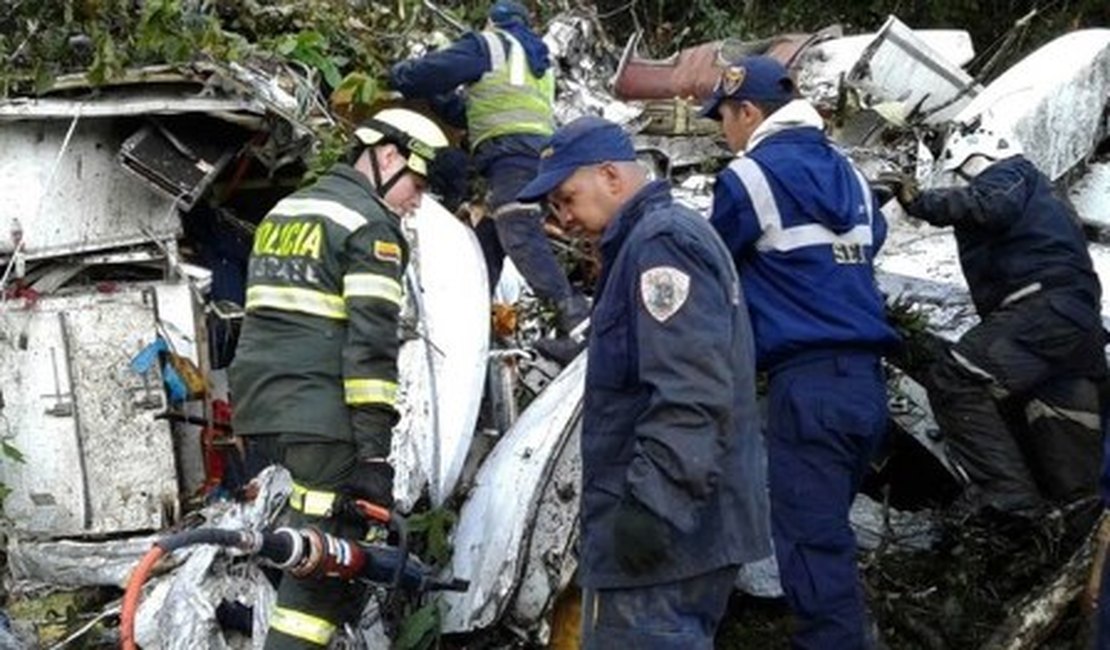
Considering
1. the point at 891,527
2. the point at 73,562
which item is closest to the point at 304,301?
the point at 73,562

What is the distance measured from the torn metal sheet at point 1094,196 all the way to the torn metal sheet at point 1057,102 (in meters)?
0.10

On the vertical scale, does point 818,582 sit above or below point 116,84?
below

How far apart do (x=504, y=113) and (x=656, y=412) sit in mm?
3553

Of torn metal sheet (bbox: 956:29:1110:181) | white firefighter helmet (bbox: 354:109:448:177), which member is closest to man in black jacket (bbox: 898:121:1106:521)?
torn metal sheet (bbox: 956:29:1110:181)

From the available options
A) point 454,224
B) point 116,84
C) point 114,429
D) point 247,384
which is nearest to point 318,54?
point 116,84

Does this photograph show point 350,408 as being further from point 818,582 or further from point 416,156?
point 818,582

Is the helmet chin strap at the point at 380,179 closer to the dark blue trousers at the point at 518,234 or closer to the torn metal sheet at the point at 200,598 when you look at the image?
the torn metal sheet at the point at 200,598

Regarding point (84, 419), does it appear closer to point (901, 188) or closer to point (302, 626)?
point (302, 626)

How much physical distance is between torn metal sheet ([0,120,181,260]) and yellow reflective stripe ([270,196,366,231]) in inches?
64.4

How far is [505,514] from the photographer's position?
4535 millimetres

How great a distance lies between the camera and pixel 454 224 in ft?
17.3

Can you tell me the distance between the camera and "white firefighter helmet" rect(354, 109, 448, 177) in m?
4.17

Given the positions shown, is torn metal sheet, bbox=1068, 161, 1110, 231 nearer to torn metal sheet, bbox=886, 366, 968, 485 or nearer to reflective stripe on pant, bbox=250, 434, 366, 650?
torn metal sheet, bbox=886, 366, 968, 485

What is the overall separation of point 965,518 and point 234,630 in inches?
96.7
